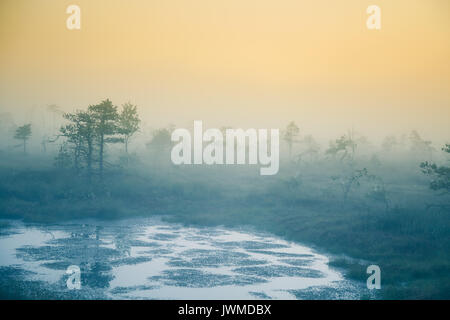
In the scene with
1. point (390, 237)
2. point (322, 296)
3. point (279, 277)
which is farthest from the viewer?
point (390, 237)

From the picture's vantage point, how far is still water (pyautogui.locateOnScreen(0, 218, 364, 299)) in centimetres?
2081

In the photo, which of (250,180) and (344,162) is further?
(344,162)

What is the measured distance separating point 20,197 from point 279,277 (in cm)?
3622

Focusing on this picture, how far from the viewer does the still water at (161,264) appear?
68.3 ft

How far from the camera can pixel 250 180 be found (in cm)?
7069

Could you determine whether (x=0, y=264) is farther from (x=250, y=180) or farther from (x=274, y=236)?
(x=250, y=180)

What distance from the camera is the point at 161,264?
26.1 meters

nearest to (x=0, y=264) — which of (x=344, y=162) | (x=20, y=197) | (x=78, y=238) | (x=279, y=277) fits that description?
(x=78, y=238)
